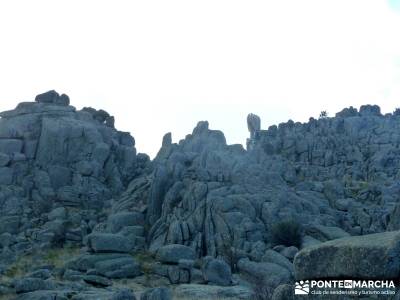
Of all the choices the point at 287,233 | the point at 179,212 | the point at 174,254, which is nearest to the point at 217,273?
the point at 174,254

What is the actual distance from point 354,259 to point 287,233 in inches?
1265

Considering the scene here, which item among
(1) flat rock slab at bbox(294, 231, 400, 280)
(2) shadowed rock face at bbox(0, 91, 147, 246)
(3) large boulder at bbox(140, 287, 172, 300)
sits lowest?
(3) large boulder at bbox(140, 287, 172, 300)

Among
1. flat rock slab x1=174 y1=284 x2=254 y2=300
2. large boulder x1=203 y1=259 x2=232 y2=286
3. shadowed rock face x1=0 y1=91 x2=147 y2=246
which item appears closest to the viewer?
flat rock slab x1=174 y1=284 x2=254 y2=300

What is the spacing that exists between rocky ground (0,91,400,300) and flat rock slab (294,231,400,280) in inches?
0.8

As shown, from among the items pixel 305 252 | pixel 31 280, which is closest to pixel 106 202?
pixel 31 280

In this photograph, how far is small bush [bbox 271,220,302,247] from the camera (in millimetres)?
39500

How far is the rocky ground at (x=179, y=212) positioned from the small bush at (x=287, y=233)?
0.09 m

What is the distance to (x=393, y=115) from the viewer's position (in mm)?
96188

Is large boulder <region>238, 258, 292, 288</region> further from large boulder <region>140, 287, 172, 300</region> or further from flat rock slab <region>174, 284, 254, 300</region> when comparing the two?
large boulder <region>140, 287, 172, 300</region>

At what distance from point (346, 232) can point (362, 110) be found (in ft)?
200

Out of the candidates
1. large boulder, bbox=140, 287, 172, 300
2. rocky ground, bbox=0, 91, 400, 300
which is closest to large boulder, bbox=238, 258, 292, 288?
rocky ground, bbox=0, 91, 400, 300

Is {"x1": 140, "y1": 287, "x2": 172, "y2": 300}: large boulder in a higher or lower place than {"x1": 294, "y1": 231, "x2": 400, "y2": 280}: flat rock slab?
lower

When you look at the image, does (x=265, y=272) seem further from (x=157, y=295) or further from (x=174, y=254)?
(x=157, y=295)

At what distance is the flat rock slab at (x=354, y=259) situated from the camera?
793 centimetres
